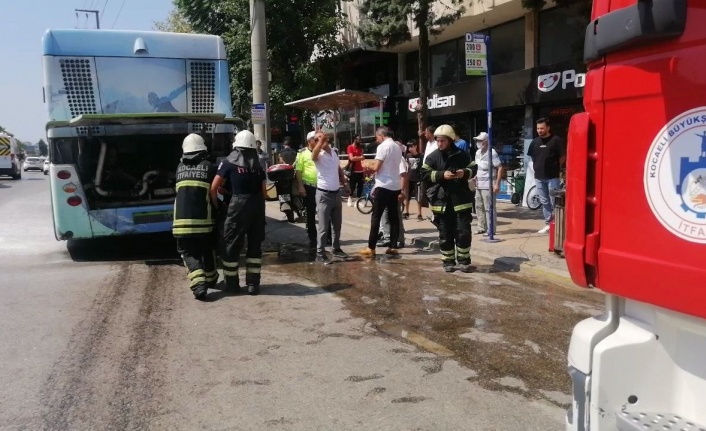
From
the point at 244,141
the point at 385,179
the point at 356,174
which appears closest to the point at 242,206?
the point at 244,141

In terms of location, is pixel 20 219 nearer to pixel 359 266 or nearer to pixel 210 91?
pixel 210 91

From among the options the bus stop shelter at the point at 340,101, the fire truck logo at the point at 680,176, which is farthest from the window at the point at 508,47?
the fire truck logo at the point at 680,176

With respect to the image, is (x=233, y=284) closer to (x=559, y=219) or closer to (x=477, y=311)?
(x=477, y=311)

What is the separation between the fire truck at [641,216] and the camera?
197cm

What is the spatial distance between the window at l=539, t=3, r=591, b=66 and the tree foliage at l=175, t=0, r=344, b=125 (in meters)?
8.14

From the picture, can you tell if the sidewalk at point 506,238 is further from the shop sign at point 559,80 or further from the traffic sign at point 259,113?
the shop sign at point 559,80

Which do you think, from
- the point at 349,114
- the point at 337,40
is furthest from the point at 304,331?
the point at 337,40

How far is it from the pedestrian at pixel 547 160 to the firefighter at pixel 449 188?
7.87ft

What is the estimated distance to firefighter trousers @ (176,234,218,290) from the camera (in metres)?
6.44

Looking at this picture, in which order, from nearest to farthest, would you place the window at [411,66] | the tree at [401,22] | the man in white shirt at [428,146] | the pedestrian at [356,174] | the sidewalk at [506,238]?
the sidewalk at [506,238]
the man in white shirt at [428,146]
the tree at [401,22]
the pedestrian at [356,174]
the window at [411,66]

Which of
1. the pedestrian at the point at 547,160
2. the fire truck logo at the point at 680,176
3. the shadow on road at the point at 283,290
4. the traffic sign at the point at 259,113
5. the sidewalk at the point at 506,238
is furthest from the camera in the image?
the traffic sign at the point at 259,113

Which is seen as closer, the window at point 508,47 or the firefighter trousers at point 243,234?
the firefighter trousers at point 243,234

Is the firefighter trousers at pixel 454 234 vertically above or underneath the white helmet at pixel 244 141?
underneath

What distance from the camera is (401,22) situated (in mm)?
12766
